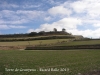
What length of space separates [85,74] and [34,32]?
530ft

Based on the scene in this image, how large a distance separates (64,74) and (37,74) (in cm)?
225

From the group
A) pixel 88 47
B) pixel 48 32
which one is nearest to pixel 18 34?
pixel 48 32

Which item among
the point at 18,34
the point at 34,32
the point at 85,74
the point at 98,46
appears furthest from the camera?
the point at 34,32

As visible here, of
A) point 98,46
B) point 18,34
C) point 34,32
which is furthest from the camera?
point 34,32

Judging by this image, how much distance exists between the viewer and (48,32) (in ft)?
602

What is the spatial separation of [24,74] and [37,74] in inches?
42.6

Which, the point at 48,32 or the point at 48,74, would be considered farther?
the point at 48,32

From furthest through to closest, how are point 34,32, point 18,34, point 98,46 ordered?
1. point 34,32
2. point 18,34
3. point 98,46

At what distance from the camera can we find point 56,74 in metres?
16.1

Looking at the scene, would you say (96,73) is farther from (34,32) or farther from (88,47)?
(34,32)

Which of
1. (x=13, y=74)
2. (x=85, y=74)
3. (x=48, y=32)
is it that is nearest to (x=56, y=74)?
(x=85, y=74)

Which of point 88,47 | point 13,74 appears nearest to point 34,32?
point 88,47

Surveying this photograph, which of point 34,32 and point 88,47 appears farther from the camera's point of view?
point 34,32

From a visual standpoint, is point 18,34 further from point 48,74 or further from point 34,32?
point 48,74
